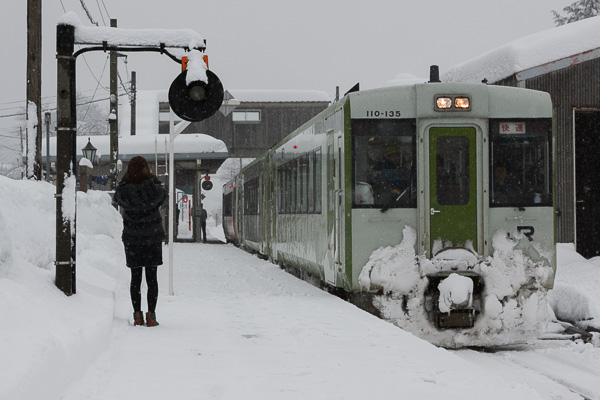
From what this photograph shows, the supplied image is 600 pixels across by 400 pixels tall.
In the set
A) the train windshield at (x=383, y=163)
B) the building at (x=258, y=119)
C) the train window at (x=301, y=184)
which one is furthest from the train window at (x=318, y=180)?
the building at (x=258, y=119)

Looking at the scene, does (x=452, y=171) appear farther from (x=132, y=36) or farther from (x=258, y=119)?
(x=258, y=119)

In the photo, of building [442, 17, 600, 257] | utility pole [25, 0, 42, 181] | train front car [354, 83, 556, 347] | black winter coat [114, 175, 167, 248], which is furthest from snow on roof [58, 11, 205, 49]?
building [442, 17, 600, 257]

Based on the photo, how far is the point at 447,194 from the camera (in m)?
9.80

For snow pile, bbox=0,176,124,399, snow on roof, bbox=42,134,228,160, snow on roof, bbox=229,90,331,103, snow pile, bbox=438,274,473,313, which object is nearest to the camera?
snow pile, bbox=0,176,124,399

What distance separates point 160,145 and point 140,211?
27401 mm

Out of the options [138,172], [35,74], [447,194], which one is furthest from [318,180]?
[35,74]

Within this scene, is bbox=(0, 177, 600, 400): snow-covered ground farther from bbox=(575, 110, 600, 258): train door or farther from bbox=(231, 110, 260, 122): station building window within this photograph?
bbox=(231, 110, 260, 122): station building window

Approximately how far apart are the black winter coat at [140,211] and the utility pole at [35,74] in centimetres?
793

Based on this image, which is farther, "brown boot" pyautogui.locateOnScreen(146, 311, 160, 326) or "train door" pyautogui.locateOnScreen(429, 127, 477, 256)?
"train door" pyautogui.locateOnScreen(429, 127, 477, 256)

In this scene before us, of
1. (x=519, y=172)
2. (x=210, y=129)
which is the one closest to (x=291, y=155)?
(x=519, y=172)

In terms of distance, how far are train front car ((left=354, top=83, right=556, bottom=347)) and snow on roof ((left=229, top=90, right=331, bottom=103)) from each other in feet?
115

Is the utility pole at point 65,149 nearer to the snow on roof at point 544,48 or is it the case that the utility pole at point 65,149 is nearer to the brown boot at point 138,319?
the brown boot at point 138,319

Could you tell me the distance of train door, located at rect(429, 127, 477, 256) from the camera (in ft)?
31.9

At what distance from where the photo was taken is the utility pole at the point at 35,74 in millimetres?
15945
